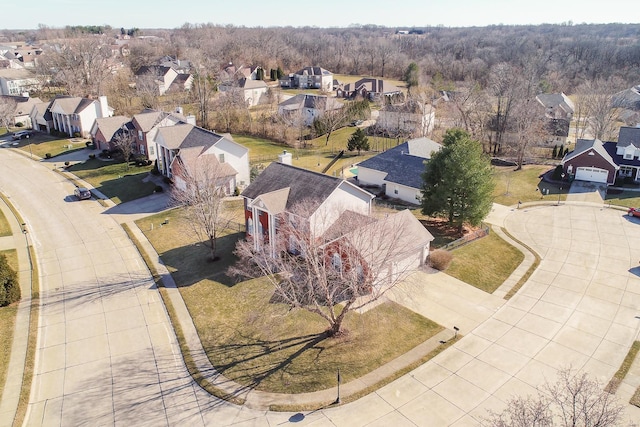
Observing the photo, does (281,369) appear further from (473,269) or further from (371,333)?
(473,269)

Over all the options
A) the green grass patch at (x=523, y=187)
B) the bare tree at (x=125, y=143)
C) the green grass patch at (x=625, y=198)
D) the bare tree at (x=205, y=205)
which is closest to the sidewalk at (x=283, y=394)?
the bare tree at (x=205, y=205)

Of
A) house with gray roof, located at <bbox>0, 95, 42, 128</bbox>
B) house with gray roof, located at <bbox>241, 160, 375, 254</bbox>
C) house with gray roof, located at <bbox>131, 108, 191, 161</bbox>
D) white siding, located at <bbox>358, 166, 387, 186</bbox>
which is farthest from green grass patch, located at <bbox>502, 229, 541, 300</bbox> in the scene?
house with gray roof, located at <bbox>0, 95, 42, 128</bbox>

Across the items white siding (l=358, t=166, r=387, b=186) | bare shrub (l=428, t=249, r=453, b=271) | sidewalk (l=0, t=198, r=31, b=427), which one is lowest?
sidewalk (l=0, t=198, r=31, b=427)

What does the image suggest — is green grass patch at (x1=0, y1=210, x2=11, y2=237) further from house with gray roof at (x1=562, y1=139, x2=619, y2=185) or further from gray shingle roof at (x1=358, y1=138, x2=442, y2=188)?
house with gray roof at (x1=562, y1=139, x2=619, y2=185)

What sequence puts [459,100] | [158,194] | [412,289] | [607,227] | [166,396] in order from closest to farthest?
[166,396], [412,289], [607,227], [158,194], [459,100]

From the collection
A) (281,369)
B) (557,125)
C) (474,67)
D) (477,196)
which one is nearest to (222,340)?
(281,369)

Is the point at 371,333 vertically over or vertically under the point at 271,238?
under

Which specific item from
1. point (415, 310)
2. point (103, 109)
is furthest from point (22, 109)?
point (415, 310)
